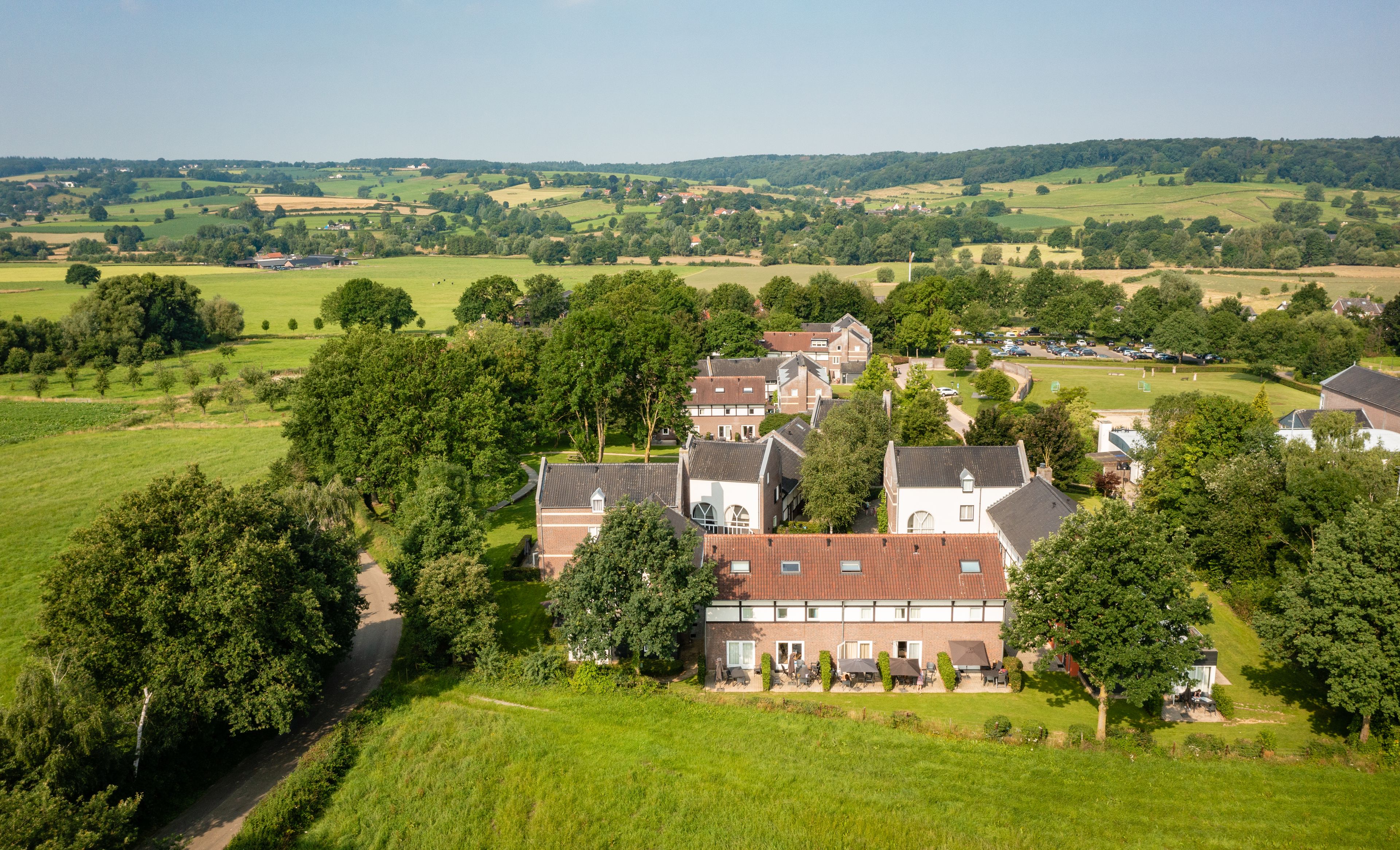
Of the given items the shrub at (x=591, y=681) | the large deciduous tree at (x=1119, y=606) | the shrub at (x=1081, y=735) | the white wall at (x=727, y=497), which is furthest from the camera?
the white wall at (x=727, y=497)

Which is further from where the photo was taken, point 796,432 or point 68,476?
point 68,476

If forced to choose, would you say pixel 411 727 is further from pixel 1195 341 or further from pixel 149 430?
pixel 1195 341

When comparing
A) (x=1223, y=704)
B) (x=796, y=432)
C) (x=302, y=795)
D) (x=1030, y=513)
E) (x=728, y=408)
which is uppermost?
(x=796, y=432)

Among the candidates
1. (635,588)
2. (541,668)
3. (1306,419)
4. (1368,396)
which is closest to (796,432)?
(635,588)

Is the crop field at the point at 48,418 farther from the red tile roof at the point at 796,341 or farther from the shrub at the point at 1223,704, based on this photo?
the shrub at the point at 1223,704

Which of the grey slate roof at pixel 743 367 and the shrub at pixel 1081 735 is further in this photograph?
the grey slate roof at pixel 743 367

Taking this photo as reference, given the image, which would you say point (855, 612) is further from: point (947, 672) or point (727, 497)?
point (727, 497)

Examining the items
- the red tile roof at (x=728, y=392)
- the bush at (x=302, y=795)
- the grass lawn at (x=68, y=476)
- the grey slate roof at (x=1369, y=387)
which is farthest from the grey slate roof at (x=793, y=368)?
the bush at (x=302, y=795)
